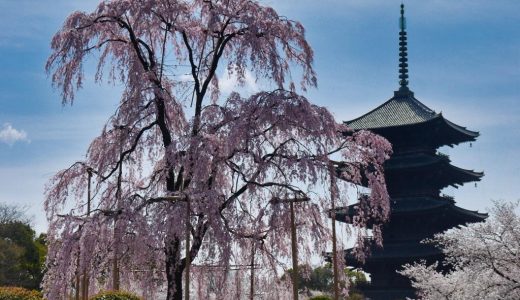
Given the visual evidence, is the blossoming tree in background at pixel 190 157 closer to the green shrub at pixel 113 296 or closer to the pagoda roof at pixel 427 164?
the green shrub at pixel 113 296

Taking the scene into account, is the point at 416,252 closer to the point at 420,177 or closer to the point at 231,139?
the point at 420,177

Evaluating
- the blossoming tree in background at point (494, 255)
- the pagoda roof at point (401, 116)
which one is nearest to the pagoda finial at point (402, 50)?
the pagoda roof at point (401, 116)

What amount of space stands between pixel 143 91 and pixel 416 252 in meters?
19.1

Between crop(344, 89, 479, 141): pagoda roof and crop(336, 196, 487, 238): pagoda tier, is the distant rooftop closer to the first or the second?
crop(344, 89, 479, 141): pagoda roof

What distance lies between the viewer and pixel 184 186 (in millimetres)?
16797

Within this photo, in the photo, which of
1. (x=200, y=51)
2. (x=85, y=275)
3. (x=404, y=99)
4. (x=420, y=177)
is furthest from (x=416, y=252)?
(x=85, y=275)

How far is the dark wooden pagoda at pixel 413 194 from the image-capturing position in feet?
110

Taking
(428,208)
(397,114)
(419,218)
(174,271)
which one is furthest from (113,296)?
(397,114)

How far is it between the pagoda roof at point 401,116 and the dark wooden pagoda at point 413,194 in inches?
1.9

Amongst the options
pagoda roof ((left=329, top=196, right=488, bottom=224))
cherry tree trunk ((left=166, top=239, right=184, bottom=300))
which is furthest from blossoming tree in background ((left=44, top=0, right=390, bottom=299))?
pagoda roof ((left=329, top=196, right=488, bottom=224))

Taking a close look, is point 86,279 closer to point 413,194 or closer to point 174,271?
point 174,271

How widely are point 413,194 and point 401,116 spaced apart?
3.87m

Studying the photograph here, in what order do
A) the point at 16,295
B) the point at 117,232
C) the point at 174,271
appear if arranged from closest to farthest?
the point at 117,232, the point at 174,271, the point at 16,295

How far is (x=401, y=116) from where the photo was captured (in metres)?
36.0
